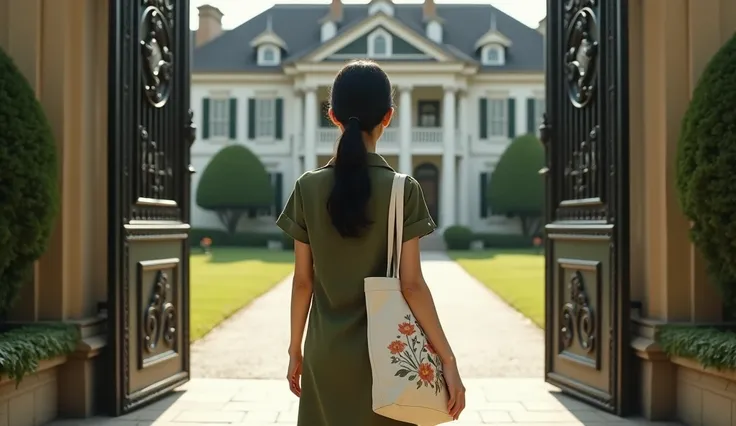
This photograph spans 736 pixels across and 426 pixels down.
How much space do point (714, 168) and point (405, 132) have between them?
28552 mm

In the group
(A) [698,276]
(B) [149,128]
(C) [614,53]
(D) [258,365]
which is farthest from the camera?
(D) [258,365]

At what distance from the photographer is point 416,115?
34.7m

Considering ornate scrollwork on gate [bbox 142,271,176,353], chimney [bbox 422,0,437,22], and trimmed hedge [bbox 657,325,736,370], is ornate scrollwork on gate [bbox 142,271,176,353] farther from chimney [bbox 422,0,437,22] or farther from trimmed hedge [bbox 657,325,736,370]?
chimney [bbox 422,0,437,22]

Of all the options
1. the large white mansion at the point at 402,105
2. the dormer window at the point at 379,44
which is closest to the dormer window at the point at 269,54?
the large white mansion at the point at 402,105

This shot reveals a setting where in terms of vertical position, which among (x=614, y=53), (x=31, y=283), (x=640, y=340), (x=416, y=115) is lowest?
(x=640, y=340)

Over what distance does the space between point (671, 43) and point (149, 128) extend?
3387 millimetres

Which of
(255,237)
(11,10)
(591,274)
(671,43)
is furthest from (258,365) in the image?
(255,237)

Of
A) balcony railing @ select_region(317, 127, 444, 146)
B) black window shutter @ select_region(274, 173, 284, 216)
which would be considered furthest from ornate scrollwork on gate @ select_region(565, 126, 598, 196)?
black window shutter @ select_region(274, 173, 284, 216)

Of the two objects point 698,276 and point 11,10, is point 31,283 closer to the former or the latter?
point 11,10

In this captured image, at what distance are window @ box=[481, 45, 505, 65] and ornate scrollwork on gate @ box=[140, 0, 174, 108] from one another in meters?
30.1

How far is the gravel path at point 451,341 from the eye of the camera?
672cm

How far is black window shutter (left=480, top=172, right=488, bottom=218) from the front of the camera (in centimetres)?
3269

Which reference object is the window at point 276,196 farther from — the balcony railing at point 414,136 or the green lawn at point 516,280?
the green lawn at point 516,280

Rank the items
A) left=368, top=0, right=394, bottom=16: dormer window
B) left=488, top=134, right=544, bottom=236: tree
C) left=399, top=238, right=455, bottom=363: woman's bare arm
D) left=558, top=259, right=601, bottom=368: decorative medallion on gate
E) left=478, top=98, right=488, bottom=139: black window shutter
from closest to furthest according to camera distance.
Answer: left=399, top=238, right=455, bottom=363: woman's bare arm, left=558, top=259, right=601, bottom=368: decorative medallion on gate, left=488, top=134, right=544, bottom=236: tree, left=478, top=98, right=488, bottom=139: black window shutter, left=368, top=0, right=394, bottom=16: dormer window
